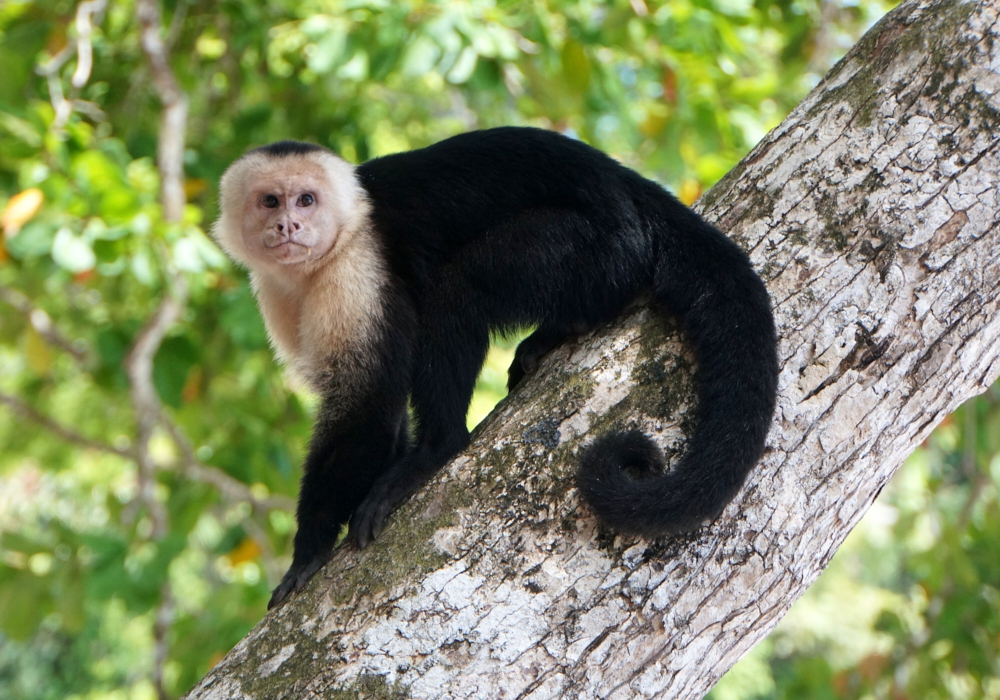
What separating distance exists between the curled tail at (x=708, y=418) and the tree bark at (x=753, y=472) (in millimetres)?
37

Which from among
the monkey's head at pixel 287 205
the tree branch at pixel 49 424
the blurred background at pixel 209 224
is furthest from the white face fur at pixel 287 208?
the tree branch at pixel 49 424

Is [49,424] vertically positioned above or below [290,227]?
above

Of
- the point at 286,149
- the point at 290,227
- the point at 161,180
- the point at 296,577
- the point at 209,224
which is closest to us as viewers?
the point at 296,577

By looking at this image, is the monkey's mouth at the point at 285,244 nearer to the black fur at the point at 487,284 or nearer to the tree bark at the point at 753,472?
the black fur at the point at 487,284

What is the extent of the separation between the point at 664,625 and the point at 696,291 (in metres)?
0.63

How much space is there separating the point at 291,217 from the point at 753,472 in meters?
1.30

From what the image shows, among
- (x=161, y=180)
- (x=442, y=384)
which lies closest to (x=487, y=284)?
(x=442, y=384)

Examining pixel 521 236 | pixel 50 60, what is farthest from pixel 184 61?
pixel 521 236

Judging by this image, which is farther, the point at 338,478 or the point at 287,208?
the point at 287,208

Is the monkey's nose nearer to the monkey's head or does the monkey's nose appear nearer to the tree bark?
the monkey's head

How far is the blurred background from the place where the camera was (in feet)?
8.98

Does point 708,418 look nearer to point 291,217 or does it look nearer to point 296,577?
point 296,577

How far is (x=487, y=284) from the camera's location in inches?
75.7

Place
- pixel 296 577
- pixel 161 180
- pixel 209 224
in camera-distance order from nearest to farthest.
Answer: pixel 296 577 → pixel 161 180 → pixel 209 224
